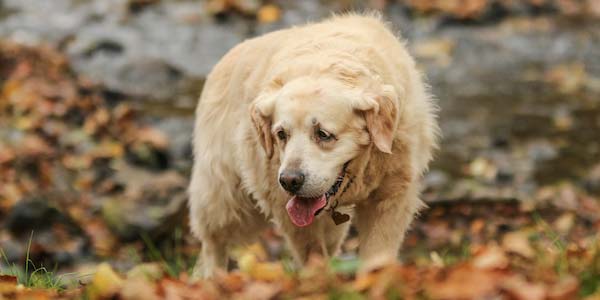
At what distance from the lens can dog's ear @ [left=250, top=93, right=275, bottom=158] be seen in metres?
4.39

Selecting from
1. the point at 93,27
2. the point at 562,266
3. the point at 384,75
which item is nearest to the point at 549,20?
the point at 93,27

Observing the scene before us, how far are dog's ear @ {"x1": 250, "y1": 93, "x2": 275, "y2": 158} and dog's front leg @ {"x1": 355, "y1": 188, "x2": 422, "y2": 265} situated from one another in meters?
0.64

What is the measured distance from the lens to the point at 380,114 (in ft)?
14.0

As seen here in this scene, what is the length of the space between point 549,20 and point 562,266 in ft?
29.4

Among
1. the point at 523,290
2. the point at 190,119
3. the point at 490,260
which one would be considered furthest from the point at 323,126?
the point at 190,119

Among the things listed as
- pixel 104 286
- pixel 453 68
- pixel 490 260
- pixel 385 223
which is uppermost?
pixel 490 260

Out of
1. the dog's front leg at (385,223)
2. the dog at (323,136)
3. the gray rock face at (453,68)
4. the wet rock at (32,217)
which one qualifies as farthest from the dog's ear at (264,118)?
the gray rock face at (453,68)

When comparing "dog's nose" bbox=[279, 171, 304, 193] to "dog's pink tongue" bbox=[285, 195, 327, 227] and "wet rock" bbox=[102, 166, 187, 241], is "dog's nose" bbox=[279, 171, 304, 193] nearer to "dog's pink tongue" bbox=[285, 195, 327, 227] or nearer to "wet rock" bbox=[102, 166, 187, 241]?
"dog's pink tongue" bbox=[285, 195, 327, 227]

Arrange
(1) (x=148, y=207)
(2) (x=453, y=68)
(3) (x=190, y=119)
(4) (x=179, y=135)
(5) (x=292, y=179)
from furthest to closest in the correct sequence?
(2) (x=453, y=68)
(3) (x=190, y=119)
(4) (x=179, y=135)
(1) (x=148, y=207)
(5) (x=292, y=179)

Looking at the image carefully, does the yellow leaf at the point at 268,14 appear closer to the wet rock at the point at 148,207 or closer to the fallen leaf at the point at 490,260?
the wet rock at the point at 148,207

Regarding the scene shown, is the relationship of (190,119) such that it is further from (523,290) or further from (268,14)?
(523,290)

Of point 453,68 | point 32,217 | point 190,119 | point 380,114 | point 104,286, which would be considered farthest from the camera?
point 453,68

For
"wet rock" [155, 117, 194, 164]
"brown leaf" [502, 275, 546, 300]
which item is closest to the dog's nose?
"brown leaf" [502, 275, 546, 300]

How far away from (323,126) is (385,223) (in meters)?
0.79
